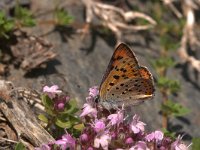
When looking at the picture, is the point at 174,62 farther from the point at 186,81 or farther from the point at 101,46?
the point at 101,46

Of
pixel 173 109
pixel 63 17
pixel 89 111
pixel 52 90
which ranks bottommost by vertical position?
pixel 173 109

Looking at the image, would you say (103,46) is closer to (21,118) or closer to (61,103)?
(61,103)

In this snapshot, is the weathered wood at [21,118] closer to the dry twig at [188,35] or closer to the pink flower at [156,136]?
the pink flower at [156,136]

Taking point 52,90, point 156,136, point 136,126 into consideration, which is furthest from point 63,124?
point 156,136

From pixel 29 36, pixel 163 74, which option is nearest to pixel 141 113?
pixel 163 74

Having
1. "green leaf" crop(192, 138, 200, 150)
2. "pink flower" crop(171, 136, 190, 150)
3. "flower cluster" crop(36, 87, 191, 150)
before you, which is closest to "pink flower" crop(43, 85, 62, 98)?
"flower cluster" crop(36, 87, 191, 150)

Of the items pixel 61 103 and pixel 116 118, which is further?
pixel 61 103

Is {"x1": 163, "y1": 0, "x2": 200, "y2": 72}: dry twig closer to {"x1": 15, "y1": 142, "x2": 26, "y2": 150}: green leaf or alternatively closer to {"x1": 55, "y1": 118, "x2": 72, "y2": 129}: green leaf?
{"x1": 55, "y1": 118, "x2": 72, "y2": 129}: green leaf
